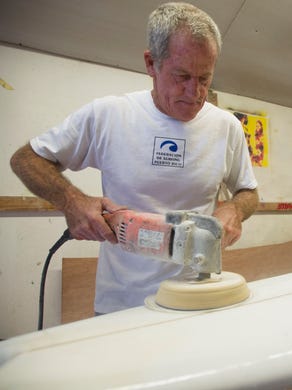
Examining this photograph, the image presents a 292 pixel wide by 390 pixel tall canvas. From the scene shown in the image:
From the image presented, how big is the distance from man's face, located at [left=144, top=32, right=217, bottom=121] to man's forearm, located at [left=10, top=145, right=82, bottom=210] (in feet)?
1.28

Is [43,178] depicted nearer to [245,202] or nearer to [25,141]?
[245,202]

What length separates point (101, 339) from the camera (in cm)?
55

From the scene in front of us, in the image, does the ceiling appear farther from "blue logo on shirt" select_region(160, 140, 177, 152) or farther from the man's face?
"blue logo on shirt" select_region(160, 140, 177, 152)

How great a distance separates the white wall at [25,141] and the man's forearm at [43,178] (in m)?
0.79

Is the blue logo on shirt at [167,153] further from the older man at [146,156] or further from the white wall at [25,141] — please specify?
the white wall at [25,141]

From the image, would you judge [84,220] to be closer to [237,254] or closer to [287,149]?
[237,254]

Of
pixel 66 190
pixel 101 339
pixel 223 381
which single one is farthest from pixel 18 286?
pixel 223 381

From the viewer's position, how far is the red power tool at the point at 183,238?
67 centimetres

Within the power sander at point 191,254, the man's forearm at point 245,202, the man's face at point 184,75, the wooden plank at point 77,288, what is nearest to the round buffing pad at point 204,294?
the power sander at point 191,254

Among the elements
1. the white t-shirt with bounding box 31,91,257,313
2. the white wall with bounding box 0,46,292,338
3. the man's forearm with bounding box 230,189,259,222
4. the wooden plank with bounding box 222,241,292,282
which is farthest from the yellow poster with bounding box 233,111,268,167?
the white t-shirt with bounding box 31,91,257,313

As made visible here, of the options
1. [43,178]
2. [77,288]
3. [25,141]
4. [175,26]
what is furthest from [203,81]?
[77,288]

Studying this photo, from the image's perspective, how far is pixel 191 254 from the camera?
688 millimetres

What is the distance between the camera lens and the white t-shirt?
3.21 feet

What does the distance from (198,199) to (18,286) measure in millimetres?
1221
